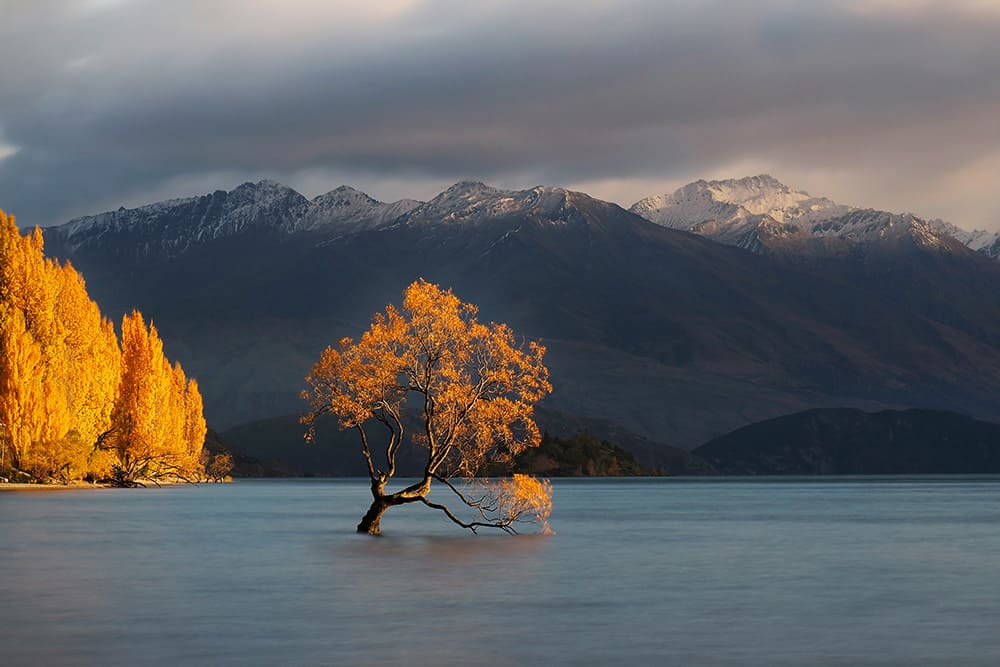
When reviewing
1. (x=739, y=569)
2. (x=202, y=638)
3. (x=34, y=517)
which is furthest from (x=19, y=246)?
(x=202, y=638)

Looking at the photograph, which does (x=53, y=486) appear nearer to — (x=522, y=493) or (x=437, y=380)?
(x=437, y=380)

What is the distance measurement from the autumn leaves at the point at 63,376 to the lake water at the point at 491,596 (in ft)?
127

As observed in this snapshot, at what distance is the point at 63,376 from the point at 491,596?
90474mm

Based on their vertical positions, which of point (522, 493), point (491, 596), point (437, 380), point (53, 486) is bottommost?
point (53, 486)

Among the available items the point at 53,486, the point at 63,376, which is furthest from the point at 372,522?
the point at 53,486

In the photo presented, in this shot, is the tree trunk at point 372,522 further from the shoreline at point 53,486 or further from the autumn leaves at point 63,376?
the shoreline at point 53,486

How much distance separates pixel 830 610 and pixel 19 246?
99331 mm

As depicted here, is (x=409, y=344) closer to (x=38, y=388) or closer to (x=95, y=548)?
(x=95, y=548)

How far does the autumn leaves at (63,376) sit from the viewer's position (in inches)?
4663

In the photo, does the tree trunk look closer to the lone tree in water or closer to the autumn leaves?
the lone tree in water

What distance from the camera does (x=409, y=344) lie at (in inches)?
2621

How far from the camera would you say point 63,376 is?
12525 centimetres

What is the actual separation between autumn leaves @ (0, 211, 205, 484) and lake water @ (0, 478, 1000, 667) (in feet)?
127

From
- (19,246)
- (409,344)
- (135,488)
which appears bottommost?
(135,488)
